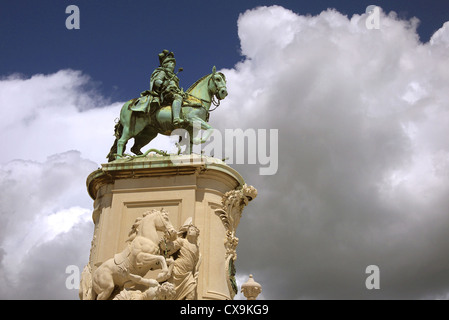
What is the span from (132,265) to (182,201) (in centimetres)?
233

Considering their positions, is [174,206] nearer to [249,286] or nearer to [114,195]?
[114,195]

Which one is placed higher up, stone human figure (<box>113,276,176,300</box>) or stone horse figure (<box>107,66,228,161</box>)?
stone horse figure (<box>107,66,228,161</box>)

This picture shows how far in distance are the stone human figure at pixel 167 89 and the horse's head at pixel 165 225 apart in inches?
149

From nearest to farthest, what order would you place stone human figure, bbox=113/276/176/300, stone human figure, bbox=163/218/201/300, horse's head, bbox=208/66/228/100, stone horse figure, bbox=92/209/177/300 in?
1. stone human figure, bbox=113/276/176/300
2. stone horse figure, bbox=92/209/177/300
3. stone human figure, bbox=163/218/201/300
4. horse's head, bbox=208/66/228/100

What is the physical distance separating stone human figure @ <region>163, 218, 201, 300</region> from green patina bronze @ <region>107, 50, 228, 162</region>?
365 cm

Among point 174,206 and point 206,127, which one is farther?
point 206,127

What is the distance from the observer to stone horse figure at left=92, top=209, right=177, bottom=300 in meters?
11.5

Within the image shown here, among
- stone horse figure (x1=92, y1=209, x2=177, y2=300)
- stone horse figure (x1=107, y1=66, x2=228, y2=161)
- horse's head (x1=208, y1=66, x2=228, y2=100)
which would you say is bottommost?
stone horse figure (x1=92, y1=209, x2=177, y2=300)

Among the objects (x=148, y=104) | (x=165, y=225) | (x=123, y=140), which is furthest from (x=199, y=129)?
(x=165, y=225)

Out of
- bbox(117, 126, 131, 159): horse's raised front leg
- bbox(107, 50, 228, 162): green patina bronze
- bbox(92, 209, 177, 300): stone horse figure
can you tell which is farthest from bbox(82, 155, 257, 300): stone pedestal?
bbox(107, 50, 228, 162): green patina bronze

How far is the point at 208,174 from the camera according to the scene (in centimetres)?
1371

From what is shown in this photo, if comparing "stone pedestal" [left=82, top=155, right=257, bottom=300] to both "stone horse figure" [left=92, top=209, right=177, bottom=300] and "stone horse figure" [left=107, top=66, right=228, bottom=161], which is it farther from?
"stone horse figure" [left=107, top=66, right=228, bottom=161]
